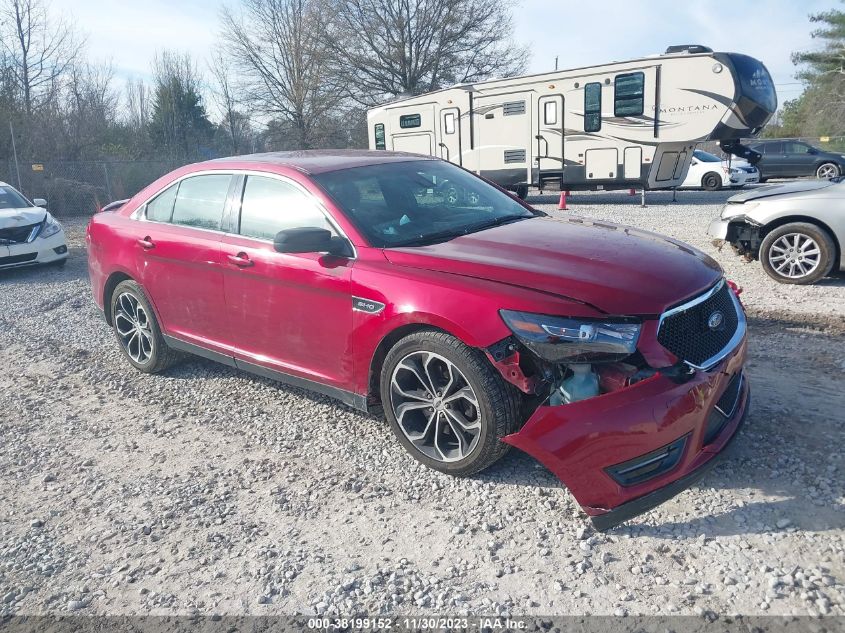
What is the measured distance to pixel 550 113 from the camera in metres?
16.1

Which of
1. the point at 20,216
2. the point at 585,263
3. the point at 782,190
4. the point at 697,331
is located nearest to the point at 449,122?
the point at 20,216

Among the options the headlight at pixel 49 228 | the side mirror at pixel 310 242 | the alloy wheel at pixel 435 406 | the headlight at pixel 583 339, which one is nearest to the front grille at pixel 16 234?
the headlight at pixel 49 228

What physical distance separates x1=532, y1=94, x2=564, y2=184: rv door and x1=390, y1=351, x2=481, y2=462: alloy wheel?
13909 millimetres

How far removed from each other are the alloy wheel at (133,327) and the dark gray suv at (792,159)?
22.9 metres

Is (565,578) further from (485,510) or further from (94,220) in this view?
(94,220)

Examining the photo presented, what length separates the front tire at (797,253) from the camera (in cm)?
695

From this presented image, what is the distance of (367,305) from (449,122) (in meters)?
15.6

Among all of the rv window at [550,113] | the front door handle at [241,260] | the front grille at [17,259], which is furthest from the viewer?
the rv window at [550,113]

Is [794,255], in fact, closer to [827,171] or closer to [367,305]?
[367,305]

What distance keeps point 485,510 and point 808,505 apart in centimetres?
149

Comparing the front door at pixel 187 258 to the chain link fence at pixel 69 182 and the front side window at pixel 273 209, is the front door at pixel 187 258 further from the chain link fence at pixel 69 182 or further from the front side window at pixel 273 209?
the chain link fence at pixel 69 182

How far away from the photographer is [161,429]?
4398 mm

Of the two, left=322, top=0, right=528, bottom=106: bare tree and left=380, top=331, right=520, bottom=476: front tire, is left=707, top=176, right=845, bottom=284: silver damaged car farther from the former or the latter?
left=322, top=0, right=528, bottom=106: bare tree

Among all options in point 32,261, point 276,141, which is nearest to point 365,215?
point 32,261
